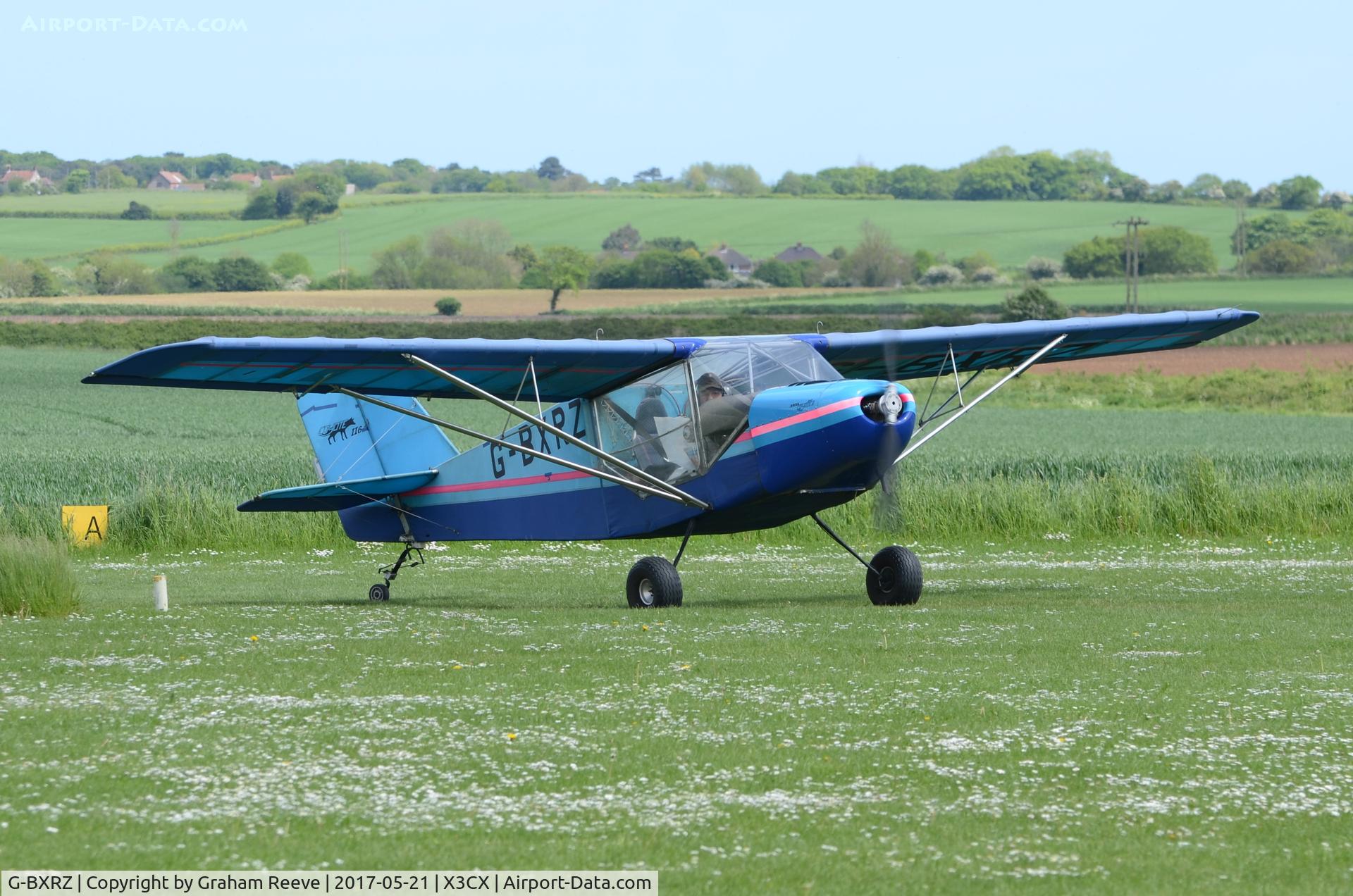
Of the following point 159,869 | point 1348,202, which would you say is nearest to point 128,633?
point 159,869

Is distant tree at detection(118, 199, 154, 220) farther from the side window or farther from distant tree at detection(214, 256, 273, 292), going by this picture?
the side window

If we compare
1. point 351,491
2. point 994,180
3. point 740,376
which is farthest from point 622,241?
point 740,376

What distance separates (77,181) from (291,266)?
52147 mm

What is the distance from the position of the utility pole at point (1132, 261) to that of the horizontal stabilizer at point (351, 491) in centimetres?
6506

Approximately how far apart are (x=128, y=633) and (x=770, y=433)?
18.9ft

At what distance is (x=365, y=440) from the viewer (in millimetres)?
18703

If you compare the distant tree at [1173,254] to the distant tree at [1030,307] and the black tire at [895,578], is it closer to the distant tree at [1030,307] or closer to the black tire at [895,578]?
the distant tree at [1030,307]

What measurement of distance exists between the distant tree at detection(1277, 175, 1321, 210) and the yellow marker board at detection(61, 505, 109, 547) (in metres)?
126

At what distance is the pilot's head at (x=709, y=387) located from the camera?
588 inches

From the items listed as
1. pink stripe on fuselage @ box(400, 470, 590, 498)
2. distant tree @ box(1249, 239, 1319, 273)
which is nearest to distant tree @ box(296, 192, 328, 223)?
distant tree @ box(1249, 239, 1319, 273)

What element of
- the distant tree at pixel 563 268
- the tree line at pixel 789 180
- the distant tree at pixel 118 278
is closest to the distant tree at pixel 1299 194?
the tree line at pixel 789 180

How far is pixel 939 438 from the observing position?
1594 inches

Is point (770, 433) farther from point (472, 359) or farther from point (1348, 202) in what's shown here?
point (1348, 202)

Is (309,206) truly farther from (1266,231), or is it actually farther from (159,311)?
(1266,231)
